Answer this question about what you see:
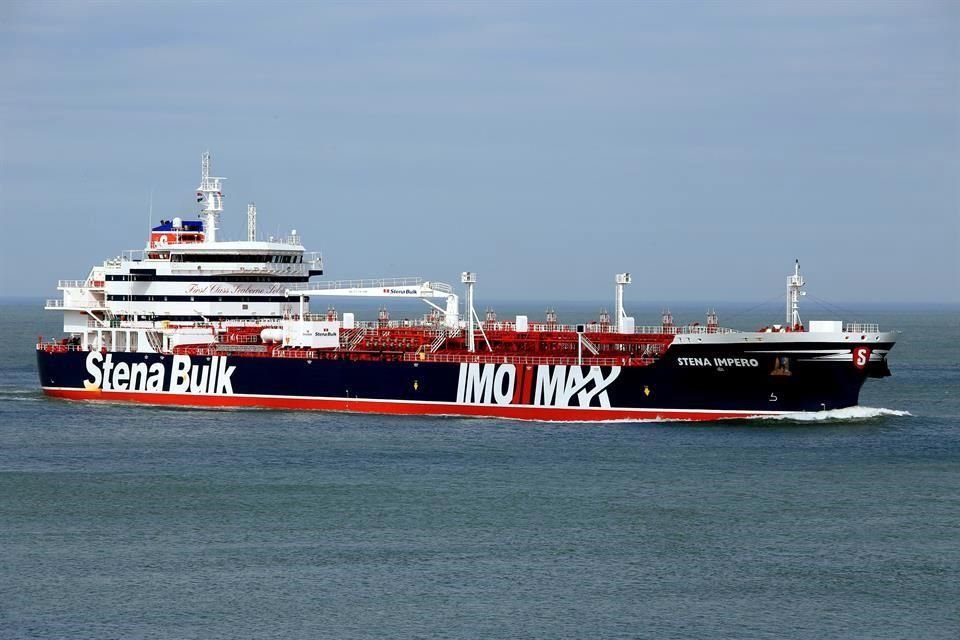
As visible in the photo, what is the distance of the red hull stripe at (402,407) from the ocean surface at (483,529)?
3.42 feet

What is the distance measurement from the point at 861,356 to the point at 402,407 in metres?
17.3

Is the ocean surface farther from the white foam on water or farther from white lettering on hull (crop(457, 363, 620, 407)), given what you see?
white lettering on hull (crop(457, 363, 620, 407))

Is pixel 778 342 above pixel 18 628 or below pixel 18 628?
above

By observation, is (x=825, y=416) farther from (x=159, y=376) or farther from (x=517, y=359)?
(x=159, y=376)

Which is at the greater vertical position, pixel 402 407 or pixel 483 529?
pixel 402 407

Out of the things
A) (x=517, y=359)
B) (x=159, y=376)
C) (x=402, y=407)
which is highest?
→ (x=517, y=359)

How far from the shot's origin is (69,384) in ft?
212

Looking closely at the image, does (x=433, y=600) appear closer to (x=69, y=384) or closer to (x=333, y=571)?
(x=333, y=571)

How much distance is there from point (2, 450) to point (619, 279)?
2270cm

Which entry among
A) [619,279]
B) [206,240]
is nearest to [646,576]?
[619,279]

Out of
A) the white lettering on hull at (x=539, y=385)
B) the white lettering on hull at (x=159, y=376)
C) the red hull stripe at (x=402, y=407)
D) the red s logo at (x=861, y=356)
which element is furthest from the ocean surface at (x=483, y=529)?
the white lettering on hull at (x=159, y=376)

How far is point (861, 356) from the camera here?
50.2 metres

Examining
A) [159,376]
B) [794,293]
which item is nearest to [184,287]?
[159,376]

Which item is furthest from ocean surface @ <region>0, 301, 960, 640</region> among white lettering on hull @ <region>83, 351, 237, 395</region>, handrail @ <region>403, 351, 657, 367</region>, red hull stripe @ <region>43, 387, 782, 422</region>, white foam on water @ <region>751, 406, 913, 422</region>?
white lettering on hull @ <region>83, 351, 237, 395</region>
